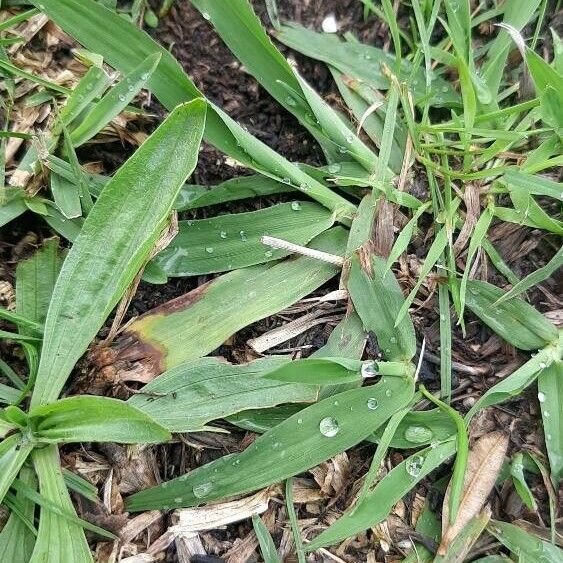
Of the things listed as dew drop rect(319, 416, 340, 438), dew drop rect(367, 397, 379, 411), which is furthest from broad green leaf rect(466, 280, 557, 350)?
dew drop rect(319, 416, 340, 438)

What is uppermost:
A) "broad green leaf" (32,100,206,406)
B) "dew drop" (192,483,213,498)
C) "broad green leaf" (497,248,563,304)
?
"broad green leaf" (32,100,206,406)

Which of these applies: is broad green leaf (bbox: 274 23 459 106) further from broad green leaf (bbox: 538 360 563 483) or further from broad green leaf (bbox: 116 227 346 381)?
broad green leaf (bbox: 538 360 563 483)

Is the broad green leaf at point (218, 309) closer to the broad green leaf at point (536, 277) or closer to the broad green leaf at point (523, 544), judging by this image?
the broad green leaf at point (536, 277)

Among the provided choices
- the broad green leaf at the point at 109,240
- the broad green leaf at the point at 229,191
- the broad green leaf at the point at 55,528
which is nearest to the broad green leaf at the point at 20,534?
the broad green leaf at the point at 55,528

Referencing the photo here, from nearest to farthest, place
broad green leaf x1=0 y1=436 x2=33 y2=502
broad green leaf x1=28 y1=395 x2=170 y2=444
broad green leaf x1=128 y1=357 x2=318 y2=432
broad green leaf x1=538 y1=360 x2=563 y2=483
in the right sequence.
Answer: broad green leaf x1=28 y1=395 x2=170 y2=444 → broad green leaf x1=0 y1=436 x2=33 y2=502 → broad green leaf x1=128 y1=357 x2=318 y2=432 → broad green leaf x1=538 y1=360 x2=563 y2=483

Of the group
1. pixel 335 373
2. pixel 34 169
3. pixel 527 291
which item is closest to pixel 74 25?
pixel 34 169

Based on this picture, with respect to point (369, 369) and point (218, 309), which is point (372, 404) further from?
point (218, 309)
